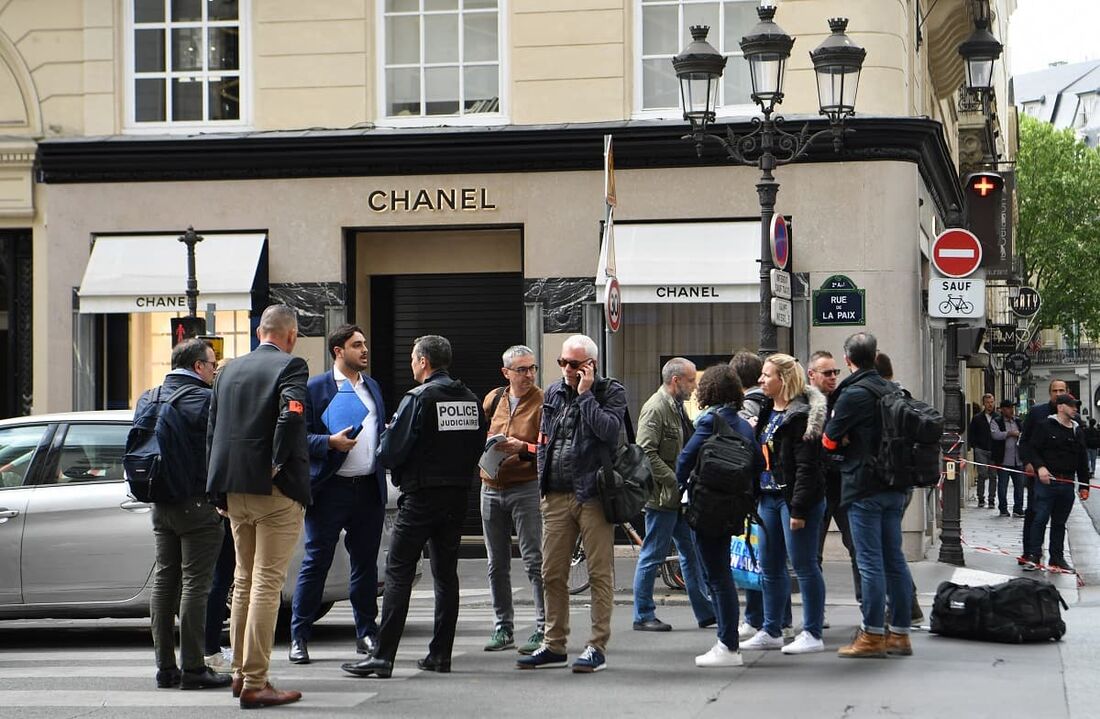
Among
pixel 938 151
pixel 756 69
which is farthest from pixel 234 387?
pixel 938 151

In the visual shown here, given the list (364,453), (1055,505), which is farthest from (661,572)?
(1055,505)

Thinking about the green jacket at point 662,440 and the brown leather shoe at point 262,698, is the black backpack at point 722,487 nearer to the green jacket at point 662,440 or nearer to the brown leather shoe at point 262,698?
the green jacket at point 662,440

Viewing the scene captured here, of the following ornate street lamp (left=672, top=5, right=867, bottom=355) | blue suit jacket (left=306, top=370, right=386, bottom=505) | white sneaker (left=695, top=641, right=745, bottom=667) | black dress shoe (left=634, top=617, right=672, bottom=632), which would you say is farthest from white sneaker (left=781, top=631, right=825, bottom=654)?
ornate street lamp (left=672, top=5, right=867, bottom=355)

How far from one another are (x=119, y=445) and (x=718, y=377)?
397 centimetres

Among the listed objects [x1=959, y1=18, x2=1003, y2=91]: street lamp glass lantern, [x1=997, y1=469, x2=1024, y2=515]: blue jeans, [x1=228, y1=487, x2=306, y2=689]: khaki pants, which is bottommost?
[x1=997, y1=469, x2=1024, y2=515]: blue jeans

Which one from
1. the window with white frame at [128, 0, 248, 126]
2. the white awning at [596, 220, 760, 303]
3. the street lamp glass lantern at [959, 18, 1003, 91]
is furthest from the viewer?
the window with white frame at [128, 0, 248, 126]

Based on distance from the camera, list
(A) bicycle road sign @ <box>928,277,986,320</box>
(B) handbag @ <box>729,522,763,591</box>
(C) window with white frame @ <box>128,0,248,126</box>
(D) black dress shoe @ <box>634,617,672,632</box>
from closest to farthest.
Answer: (B) handbag @ <box>729,522,763,591</box> < (D) black dress shoe @ <box>634,617,672,632</box> < (A) bicycle road sign @ <box>928,277,986,320</box> < (C) window with white frame @ <box>128,0,248,126</box>

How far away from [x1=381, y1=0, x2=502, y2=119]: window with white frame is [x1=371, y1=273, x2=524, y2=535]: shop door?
194 cm

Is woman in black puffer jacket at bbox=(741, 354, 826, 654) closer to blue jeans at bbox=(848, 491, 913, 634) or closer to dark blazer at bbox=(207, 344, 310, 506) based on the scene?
blue jeans at bbox=(848, 491, 913, 634)

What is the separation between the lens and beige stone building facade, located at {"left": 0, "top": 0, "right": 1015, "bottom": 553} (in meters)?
17.5

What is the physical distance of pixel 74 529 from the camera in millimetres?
10547

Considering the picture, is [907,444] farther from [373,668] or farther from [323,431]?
[323,431]

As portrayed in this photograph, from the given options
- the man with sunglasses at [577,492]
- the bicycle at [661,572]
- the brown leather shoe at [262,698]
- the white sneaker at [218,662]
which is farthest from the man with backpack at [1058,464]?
the brown leather shoe at [262,698]

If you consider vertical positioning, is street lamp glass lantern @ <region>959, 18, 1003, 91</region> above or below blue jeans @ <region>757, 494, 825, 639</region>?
above
